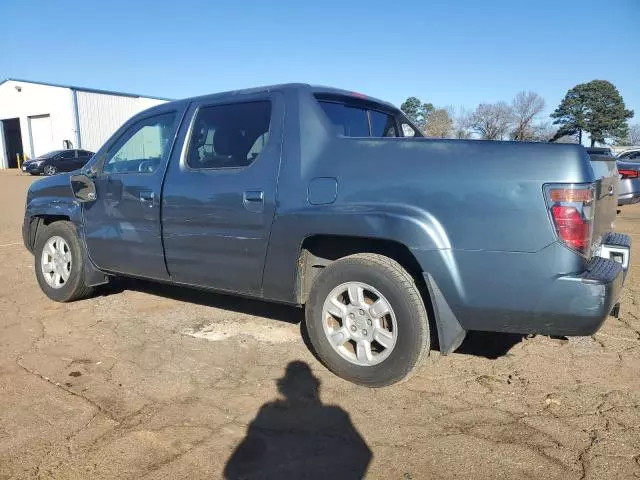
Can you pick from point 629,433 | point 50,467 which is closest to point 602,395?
point 629,433

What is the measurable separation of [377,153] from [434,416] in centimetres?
154

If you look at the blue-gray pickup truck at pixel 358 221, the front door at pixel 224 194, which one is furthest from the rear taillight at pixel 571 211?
the front door at pixel 224 194

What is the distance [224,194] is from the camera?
365 cm

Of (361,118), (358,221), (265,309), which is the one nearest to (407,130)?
(361,118)

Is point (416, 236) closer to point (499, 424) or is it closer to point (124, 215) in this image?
point (499, 424)

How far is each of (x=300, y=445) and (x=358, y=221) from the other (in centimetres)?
127

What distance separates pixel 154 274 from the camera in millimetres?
4293

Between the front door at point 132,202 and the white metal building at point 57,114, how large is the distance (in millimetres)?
35351

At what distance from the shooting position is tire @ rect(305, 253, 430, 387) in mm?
2988

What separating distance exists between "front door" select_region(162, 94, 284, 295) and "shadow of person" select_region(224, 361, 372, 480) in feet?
3.10

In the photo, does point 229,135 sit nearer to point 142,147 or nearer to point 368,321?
point 142,147

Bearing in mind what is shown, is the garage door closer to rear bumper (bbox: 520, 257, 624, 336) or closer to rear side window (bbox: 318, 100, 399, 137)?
rear side window (bbox: 318, 100, 399, 137)

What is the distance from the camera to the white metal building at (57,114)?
38281 mm

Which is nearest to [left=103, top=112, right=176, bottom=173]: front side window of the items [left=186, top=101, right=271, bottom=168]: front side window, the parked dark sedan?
[left=186, top=101, right=271, bottom=168]: front side window
